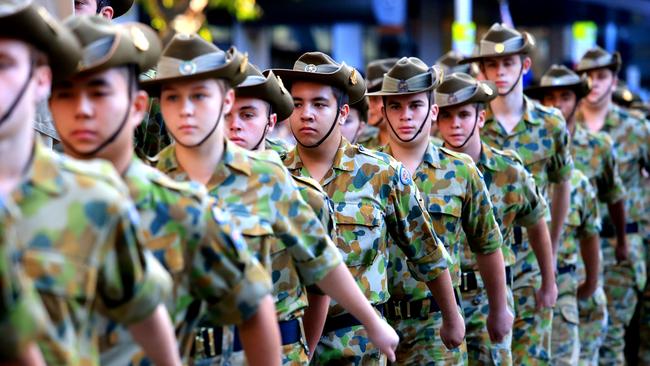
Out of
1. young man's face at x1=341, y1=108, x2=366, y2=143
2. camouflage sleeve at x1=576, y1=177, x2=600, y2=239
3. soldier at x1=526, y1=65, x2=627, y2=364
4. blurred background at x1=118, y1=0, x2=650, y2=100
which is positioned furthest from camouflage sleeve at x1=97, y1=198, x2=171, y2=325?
blurred background at x1=118, y1=0, x2=650, y2=100

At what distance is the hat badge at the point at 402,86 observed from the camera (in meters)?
9.55

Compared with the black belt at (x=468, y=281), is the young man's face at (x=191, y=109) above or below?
above

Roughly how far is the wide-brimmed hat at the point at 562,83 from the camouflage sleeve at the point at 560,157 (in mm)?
1560

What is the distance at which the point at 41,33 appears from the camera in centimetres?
491

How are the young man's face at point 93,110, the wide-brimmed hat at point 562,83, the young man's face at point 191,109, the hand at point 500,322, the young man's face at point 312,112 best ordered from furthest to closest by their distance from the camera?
1. the wide-brimmed hat at point 562,83
2. the hand at point 500,322
3. the young man's face at point 312,112
4. the young man's face at point 191,109
5. the young man's face at point 93,110

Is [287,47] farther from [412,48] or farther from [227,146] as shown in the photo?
[227,146]

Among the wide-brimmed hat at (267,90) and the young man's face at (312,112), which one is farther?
the young man's face at (312,112)

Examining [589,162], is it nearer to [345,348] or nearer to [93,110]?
[345,348]

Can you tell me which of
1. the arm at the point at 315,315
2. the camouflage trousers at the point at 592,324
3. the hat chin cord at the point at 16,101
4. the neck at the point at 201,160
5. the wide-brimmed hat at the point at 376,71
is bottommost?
the camouflage trousers at the point at 592,324

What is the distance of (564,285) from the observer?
12672mm

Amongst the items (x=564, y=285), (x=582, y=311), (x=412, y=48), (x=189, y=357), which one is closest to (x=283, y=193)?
(x=189, y=357)

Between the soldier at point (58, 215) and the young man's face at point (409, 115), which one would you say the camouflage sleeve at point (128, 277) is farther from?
the young man's face at point (409, 115)

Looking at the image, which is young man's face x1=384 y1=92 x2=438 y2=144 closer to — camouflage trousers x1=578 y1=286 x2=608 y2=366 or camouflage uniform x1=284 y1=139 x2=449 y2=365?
camouflage uniform x1=284 y1=139 x2=449 y2=365

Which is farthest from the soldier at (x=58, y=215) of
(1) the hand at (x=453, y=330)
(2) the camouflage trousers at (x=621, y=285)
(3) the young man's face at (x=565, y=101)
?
(2) the camouflage trousers at (x=621, y=285)
